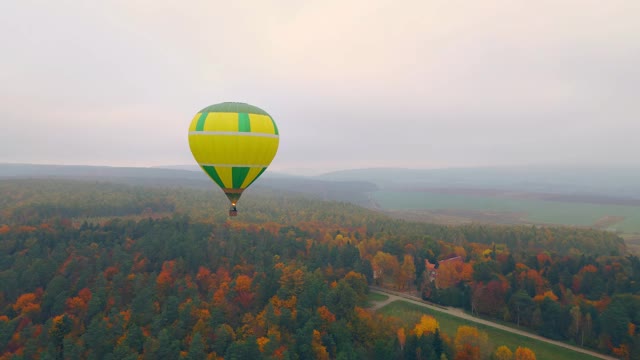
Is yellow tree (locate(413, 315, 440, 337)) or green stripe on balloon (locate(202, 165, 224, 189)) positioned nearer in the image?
green stripe on balloon (locate(202, 165, 224, 189))

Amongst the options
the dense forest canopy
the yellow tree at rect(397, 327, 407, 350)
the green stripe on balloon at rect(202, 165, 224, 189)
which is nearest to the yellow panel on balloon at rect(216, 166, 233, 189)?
the green stripe on balloon at rect(202, 165, 224, 189)

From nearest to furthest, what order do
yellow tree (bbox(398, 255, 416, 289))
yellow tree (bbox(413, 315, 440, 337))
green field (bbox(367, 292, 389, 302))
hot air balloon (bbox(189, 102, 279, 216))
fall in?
hot air balloon (bbox(189, 102, 279, 216)), yellow tree (bbox(413, 315, 440, 337)), green field (bbox(367, 292, 389, 302)), yellow tree (bbox(398, 255, 416, 289))

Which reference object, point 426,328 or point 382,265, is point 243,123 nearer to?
point 426,328

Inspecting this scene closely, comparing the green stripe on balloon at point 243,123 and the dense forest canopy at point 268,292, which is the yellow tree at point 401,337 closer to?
the dense forest canopy at point 268,292

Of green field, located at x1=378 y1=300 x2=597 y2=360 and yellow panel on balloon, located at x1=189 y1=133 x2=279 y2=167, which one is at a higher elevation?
yellow panel on balloon, located at x1=189 y1=133 x2=279 y2=167

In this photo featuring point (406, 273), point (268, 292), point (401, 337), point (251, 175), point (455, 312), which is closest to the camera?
A: point (251, 175)

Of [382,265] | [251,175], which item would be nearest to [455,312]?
[382,265]

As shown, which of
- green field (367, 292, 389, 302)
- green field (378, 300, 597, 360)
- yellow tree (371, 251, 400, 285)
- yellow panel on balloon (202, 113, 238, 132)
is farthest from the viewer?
yellow tree (371, 251, 400, 285)

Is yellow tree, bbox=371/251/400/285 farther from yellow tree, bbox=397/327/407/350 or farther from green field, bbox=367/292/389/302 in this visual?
yellow tree, bbox=397/327/407/350
